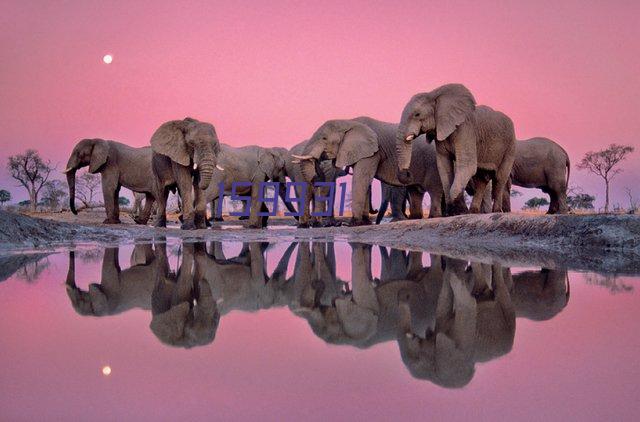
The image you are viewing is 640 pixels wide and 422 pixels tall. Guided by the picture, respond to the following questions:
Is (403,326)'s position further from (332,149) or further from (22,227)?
(332,149)

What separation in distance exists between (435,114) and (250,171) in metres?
7.41

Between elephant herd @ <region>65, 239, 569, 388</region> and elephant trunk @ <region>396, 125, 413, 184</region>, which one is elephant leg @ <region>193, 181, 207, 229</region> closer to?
elephant trunk @ <region>396, 125, 413, 184</region>

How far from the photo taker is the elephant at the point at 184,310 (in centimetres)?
271

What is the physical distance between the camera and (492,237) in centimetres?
1039

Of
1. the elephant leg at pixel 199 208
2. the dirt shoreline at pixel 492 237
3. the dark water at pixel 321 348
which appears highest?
the elephant leg at pixel 199 208

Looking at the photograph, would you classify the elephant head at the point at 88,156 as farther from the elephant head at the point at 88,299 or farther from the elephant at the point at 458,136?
the elephant head at the point at 88,299

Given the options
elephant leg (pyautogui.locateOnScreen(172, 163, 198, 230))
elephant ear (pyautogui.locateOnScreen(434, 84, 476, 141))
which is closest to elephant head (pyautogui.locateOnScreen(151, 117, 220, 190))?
elephant leg (pyautogui.locateOnScreen(172, 163, 198, 230))

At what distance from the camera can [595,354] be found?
95.2 inches

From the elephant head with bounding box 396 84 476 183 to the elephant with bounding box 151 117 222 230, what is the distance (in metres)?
4.31

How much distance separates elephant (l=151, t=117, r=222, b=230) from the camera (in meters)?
14.9

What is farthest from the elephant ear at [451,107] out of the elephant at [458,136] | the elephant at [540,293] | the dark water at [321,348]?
the dark water at [321,348]

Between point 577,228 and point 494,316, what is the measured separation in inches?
265

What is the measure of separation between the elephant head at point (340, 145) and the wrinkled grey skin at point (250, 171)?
2.99 meters

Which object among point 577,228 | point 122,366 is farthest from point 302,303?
point 577,228
